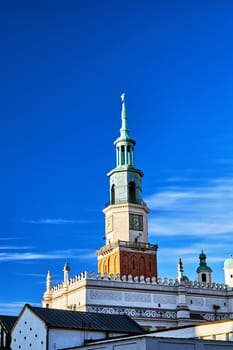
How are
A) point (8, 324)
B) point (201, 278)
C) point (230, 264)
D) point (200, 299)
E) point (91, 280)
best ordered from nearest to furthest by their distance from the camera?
A: 1. point (8, 324)
2. point (91, 280)
3. point (200, 299)
4. point (230, 264)
5. point (201, 278)

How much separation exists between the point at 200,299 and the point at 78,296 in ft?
54.9

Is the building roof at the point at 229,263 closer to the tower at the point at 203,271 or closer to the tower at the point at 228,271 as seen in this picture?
the tower at the point at 228,271

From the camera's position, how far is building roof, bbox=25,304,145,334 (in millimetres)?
52531

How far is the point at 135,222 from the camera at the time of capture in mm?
86938

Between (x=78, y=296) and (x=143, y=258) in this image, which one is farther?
(x=143, y=258)

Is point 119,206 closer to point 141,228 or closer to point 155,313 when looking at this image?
point 141,228

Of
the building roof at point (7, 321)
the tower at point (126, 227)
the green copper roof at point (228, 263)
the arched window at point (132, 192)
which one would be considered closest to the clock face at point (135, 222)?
the tower at point (126, 227)

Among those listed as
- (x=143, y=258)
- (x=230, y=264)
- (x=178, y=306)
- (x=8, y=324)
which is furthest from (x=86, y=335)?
(x=230, y=264)

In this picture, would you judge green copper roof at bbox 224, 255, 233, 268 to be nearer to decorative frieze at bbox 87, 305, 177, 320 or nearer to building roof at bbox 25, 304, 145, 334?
decorative frieze at bbox 87, 305, 177, 320

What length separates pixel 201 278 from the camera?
111875 mm

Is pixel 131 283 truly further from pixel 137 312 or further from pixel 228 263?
pixel 228 263

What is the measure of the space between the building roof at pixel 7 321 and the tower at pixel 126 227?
79.5ft

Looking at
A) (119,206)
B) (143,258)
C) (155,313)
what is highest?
(119,206)

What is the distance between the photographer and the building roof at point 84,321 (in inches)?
2068
